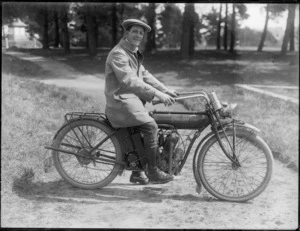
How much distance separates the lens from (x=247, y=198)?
374 centimetres

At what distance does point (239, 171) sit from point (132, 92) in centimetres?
141

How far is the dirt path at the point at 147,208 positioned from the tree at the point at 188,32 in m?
1.83

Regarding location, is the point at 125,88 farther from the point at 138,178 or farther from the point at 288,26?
the point at 288,26

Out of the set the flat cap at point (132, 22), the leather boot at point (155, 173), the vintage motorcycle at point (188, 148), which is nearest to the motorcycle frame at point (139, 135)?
the vintage motorcycle at point (188, 148)

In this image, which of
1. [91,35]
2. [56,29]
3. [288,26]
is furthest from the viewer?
[288,26]

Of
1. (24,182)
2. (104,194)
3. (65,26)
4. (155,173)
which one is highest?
(65,26)

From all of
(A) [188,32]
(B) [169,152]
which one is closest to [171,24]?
(A) [188,32]

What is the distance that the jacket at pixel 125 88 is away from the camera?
3529 mm

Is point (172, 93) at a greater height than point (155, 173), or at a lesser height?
greater

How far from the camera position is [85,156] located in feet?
13.0

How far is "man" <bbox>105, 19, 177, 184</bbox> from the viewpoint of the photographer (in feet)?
11.6

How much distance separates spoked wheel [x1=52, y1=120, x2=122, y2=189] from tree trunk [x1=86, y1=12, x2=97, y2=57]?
0.99 metres

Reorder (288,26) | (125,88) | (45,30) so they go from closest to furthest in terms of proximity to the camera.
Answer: (125,88), (45,30), (288,26)

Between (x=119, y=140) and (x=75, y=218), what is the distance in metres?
0.94
